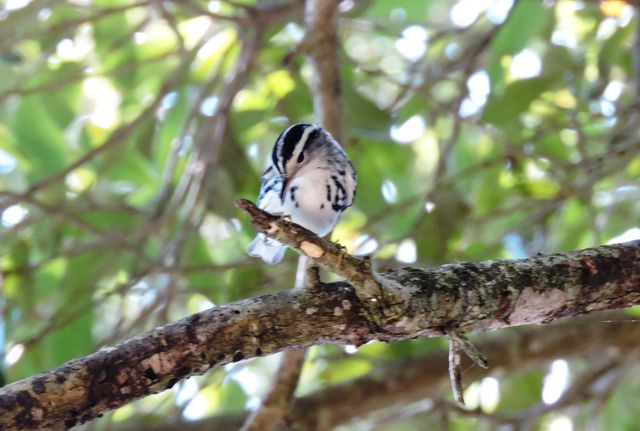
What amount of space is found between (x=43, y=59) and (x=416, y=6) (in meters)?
1.00

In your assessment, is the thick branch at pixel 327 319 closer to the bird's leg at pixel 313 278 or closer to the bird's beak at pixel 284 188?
the bird's leg at pixel 313 278

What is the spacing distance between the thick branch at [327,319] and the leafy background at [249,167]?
0.89 m

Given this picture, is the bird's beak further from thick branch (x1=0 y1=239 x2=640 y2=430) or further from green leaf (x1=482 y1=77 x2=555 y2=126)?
green leaf (x1=482 y1=77 x2=555 y2=126)

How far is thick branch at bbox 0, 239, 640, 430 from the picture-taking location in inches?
42.2

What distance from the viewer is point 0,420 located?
1.03 meters

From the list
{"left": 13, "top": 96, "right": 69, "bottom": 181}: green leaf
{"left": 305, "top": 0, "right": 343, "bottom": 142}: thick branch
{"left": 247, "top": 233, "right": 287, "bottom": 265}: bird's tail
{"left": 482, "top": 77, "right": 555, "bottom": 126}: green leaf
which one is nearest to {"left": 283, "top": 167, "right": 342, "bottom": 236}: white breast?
{"left": 247, "top": 233, "right": 287, "bottom": 265}: bird's tail

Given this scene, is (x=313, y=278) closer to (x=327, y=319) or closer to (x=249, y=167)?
(x=327, y=319)

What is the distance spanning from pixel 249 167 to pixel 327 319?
1.31 meters

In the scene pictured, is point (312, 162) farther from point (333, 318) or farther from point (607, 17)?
point (607, 17)

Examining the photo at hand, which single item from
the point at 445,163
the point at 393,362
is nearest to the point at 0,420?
the point at 393,362

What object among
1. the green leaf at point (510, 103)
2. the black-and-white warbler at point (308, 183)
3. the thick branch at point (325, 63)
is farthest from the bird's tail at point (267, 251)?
the green leaf at point (510, 103)

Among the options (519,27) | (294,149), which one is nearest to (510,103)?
(519,27)

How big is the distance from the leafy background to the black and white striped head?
1.45ft

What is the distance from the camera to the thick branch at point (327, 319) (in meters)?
1.07
